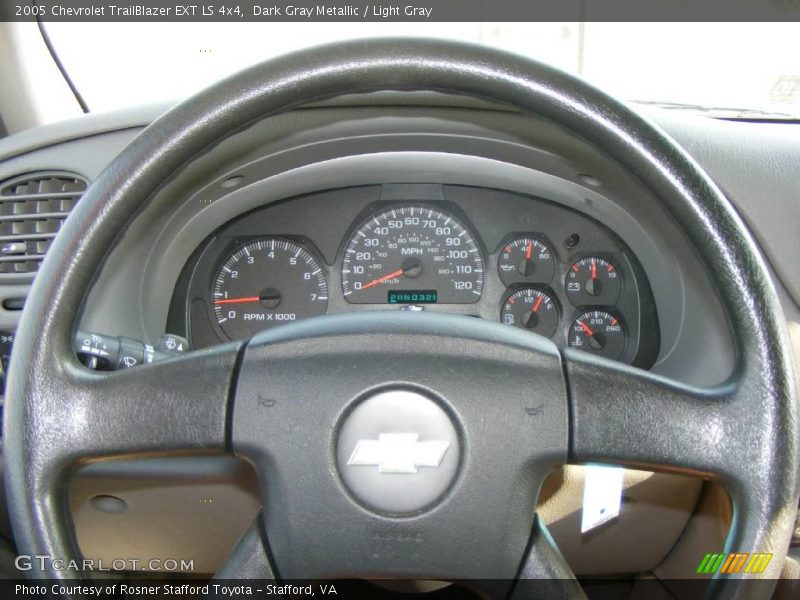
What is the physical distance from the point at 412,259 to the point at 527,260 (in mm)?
311

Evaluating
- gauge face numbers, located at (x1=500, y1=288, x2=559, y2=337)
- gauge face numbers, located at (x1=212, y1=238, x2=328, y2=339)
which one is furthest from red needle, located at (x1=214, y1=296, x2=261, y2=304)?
gauge face numbers, located at (x1=500, y1=288, x2=559, y2=337)

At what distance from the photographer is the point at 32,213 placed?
5.92 ft

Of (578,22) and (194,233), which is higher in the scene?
(578,22)

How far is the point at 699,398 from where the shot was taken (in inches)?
36.9

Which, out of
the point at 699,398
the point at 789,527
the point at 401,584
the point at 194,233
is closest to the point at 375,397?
the point at 699,398

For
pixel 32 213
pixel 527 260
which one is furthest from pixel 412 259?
pixel 32 213

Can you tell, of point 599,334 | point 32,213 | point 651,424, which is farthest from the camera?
point 599,334

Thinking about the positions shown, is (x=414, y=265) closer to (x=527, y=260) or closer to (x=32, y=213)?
(x=527, y=260)

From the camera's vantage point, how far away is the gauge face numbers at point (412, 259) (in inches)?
85.3

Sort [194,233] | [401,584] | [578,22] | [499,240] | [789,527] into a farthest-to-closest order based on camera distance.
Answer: [499,240]
[194,233]
[578,22]
[401,584]
[789,527]

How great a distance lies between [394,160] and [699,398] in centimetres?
119

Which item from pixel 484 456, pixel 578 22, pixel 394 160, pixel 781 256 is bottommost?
pixel 484 456

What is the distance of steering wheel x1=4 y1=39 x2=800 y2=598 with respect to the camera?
932 millimetres

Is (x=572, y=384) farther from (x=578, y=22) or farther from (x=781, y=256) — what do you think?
(x=578, y=22)
